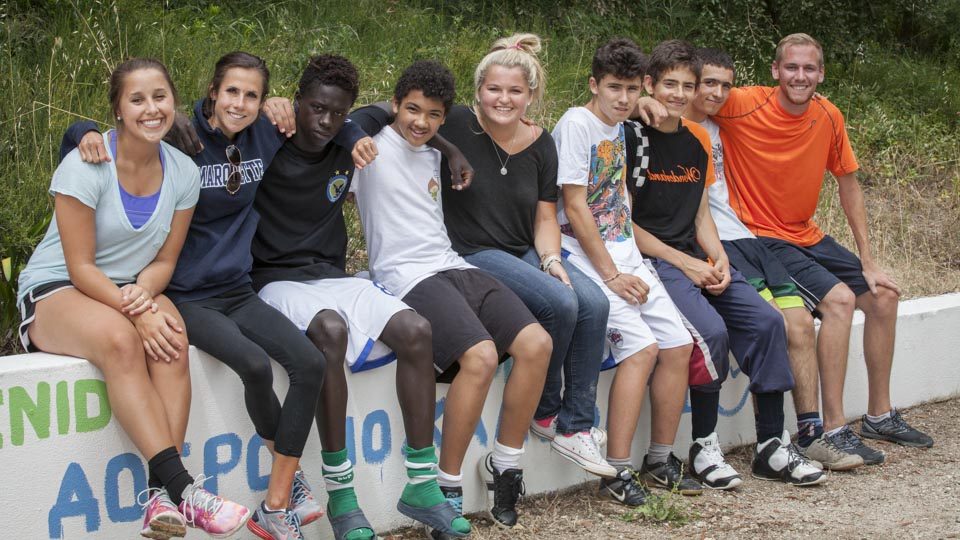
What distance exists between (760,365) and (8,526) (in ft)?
10.8

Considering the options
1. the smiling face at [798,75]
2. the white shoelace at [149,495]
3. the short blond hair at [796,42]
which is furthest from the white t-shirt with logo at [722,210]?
the white shoelace at [149,495]

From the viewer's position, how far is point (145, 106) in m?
3.96

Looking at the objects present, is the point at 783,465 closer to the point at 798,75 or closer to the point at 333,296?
the point at 798,75

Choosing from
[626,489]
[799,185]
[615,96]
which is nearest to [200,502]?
[626,489]

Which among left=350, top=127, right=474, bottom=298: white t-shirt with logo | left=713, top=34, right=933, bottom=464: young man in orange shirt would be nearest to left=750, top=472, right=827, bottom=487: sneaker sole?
left=713, top=34, right=933, bottom=464: young man in orange shirt

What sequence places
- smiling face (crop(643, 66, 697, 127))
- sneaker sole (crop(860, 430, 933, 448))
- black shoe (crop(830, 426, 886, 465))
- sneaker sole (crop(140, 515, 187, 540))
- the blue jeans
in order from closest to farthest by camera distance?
sneaker sole (crop(140, 515, 187, 540)) → the blue jeans → smiling face (crop(643, 66, 697, 127)) → black shoe (crop(830, 426, 886, 465)) → sneaker sole (crop(860, 430, 933, 448))

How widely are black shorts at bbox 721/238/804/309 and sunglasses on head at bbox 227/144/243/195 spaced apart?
262 cm

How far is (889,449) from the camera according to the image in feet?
19.2

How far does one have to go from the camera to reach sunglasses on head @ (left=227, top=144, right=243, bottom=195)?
169 inches

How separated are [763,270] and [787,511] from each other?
4.40 ft

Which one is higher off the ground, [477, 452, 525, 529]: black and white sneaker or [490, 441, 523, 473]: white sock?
[490, 441, 523, 473]: white sock

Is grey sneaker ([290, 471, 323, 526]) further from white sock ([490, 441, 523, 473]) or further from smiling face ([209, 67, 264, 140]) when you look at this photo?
smiling face ([209, 67, 264, 140])

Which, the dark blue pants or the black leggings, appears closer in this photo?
the black leggings

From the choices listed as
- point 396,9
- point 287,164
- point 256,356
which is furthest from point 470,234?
point 396,9
